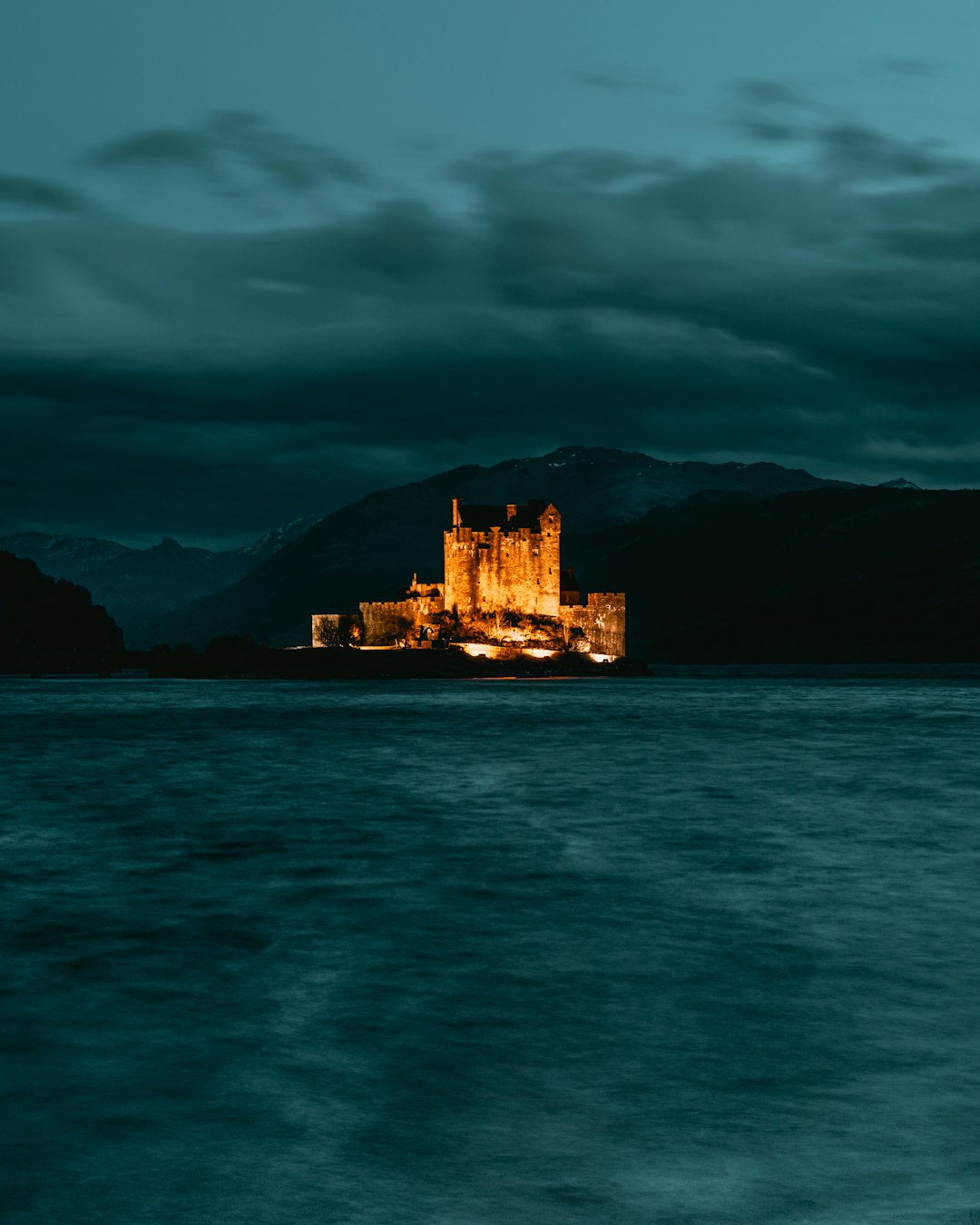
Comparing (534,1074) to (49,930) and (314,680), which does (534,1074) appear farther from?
(314,680)

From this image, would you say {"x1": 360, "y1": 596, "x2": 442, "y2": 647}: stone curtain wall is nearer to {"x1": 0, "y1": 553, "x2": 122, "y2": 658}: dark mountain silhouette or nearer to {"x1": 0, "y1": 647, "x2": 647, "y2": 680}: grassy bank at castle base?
{"x1": 0, "y1": 647, "x2": 647, "y2": 680}: grassy bank at castle base

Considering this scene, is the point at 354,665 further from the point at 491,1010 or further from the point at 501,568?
the point at 491,1010

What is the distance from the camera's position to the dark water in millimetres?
9688

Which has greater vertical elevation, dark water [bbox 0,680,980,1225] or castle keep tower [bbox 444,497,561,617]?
castle keep tower [bbox 444,497,561,617]

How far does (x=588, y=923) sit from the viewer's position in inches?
813

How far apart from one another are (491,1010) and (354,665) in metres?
130

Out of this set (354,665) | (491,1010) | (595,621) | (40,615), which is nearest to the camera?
(491,1010)

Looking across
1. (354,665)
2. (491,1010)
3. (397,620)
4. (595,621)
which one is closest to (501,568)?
(595,621)

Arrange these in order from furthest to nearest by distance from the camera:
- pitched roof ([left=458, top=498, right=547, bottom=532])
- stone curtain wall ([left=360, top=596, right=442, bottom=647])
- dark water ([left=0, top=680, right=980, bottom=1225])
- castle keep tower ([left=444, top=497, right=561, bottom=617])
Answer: pitched roof ([left=458, top=498, right=547, bottom=532]), castle keep tower ([left=444, top=497, right=561, bottom=617]), stone curtain wall ([left=360, top=596, right=442, bottom=647]), dark water ([left=0, top=680, right=980, bottom=1225])

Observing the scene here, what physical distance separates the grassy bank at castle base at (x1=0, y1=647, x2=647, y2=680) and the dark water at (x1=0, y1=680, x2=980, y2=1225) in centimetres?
10016

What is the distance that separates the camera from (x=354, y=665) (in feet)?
474

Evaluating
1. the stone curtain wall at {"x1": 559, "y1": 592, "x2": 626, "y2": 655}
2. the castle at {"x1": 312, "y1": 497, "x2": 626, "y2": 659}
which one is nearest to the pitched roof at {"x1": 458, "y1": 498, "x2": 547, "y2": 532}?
the castle at {"x1": 312, "y1": 497, "x2": 626, "y2": 659}

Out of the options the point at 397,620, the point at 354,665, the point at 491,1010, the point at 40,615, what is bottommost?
the point at 491,1010

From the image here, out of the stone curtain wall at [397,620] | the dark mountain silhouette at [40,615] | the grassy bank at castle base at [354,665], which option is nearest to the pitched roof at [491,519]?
the stone curtain wall at [397,620]
